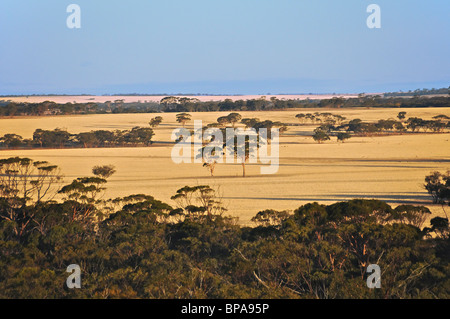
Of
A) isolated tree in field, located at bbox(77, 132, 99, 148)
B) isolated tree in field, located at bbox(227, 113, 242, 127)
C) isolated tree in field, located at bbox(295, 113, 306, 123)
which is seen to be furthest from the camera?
isolated tree in field, located at bbox(295, 113, 306, 123)

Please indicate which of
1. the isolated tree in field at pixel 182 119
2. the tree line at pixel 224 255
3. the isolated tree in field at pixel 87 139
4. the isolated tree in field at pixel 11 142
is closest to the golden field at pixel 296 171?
the tree line at pixel 224 255

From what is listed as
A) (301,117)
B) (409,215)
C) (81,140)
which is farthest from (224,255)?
(301,117)

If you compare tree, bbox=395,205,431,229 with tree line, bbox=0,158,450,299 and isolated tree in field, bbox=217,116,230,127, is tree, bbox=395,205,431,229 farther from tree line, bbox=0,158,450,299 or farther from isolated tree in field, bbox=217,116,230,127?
isolated tree in field, bbox=217,116,230,127

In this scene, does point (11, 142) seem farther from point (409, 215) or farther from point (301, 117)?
point (409, 215)

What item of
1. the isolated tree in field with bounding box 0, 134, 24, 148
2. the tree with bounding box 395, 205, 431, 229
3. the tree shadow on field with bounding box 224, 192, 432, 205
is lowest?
the tree shadow on field with bounding box 224, 192, 432, 205
